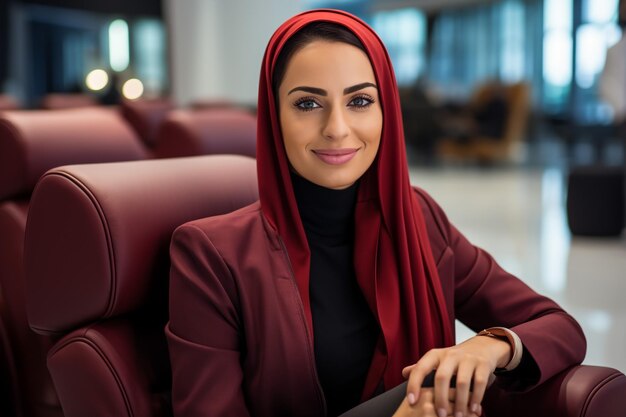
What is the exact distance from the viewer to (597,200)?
5.52 meters

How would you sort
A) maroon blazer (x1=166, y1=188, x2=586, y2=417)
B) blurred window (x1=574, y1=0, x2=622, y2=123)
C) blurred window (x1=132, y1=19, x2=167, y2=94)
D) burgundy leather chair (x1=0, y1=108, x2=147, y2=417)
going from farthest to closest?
blurred window (x1=132, y1=19, x2=167, y2=94), blurred window (x1=574, y1=0, x2=622, y2=123), burgundy leather chair (x1=0, y1=108, x2=147, y2=417), maroon blazer (x1=166, y1=188, x2=586, y2=417)

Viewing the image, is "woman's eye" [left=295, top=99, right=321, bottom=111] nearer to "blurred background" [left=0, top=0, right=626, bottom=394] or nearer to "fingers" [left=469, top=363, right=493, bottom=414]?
"fingers" [left=469, top=363, right=493, bottom=414]

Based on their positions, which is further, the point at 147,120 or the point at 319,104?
the point at 147,120

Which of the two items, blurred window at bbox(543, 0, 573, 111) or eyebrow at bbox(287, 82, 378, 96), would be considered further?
blurred window at bbox(543, 0, 573, 111)

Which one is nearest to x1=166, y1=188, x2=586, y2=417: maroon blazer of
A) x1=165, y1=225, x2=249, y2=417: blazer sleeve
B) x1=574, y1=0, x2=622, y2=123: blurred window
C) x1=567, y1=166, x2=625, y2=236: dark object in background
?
x1=165, y1=225, x2=249, y2=417: blazer sleeve

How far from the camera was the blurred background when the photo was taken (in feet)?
17.6

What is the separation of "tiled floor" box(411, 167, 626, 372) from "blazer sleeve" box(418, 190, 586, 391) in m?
1.54

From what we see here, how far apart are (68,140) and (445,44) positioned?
51.1ft

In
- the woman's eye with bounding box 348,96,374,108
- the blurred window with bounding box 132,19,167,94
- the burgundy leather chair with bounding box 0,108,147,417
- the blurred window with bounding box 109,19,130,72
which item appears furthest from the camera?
the blurred window with bounding box 132,19,167,94

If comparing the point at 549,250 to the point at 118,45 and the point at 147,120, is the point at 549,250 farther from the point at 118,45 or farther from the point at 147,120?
the point at 118,45

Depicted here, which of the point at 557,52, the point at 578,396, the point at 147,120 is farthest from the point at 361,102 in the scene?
the point at 557,52

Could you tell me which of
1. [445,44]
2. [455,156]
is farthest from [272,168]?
[445,44]

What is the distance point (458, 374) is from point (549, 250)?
13.8 ft

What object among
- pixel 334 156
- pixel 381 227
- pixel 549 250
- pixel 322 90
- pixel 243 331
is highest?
pixel 322 90
